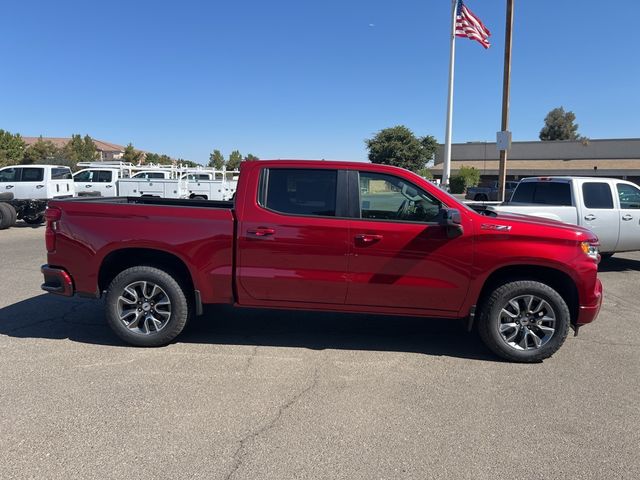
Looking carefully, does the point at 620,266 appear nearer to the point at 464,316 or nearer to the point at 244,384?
the point at 464,316

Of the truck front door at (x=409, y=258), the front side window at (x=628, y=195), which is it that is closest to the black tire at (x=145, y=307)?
the truck front door at (x=409, y=258)

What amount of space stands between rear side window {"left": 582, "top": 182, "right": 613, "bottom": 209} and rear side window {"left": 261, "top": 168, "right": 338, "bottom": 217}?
22.1 feet

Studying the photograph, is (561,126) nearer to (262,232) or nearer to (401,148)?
(401,148)

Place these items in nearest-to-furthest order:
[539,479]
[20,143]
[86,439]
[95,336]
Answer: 1. [539,479]
2. [86,439]
3. [95,336]
4. [20,143]

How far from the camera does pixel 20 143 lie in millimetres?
52688

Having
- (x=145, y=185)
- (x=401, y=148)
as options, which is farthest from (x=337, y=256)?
(x=401, y=148)

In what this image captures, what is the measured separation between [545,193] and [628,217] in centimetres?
155

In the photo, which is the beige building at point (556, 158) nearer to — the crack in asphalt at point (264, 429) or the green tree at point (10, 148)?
the green tree at point (10, 148)

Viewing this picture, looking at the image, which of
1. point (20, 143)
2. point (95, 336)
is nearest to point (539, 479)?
point (95, 336)

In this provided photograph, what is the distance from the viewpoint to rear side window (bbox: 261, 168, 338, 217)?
473 centimetres

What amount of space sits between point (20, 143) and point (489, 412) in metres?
60.7

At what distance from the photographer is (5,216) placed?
1527 centimetres

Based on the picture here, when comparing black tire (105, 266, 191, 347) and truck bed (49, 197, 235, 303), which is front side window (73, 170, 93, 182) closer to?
truck bed (49, 197, 235, 303)

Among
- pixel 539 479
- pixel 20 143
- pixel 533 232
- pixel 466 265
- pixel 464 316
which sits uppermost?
pixel 20 143
